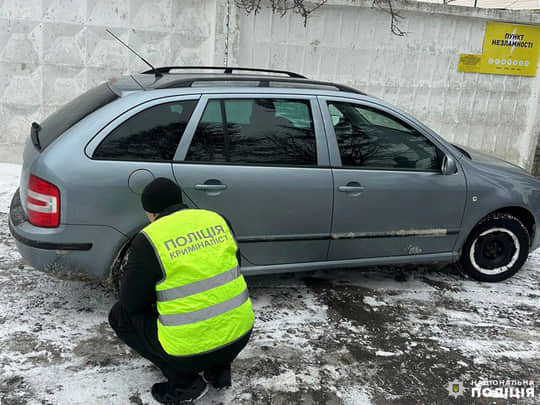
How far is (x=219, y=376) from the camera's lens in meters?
2.75

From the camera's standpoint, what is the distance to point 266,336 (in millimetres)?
3387

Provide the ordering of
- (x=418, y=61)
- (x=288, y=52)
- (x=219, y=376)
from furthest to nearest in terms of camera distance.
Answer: (x=418, y=61), (x=288, y=52), (x=219, y=376)

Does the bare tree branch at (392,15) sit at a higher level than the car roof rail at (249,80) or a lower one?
higher

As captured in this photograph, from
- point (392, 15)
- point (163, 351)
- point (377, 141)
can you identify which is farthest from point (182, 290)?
point (392, 15)

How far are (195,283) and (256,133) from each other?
1.56m

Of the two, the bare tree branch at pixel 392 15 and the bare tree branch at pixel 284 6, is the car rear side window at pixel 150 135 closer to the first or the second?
the bare tree branch at pixel 284 6

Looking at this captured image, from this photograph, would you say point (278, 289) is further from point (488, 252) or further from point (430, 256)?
point (488, 252)

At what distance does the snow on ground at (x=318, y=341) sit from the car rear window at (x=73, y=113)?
999mm

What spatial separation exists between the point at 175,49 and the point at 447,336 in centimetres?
530

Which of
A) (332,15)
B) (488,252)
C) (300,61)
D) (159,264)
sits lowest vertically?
(488,252)

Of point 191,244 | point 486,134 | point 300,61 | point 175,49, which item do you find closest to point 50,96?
point 175,49

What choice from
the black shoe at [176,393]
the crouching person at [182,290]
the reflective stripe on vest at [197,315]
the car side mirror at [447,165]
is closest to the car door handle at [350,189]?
the car side mirror at [447,165]

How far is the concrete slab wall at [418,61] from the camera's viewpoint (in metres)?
7.31

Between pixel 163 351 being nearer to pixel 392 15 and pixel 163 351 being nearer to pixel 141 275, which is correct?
pixel 141 275
